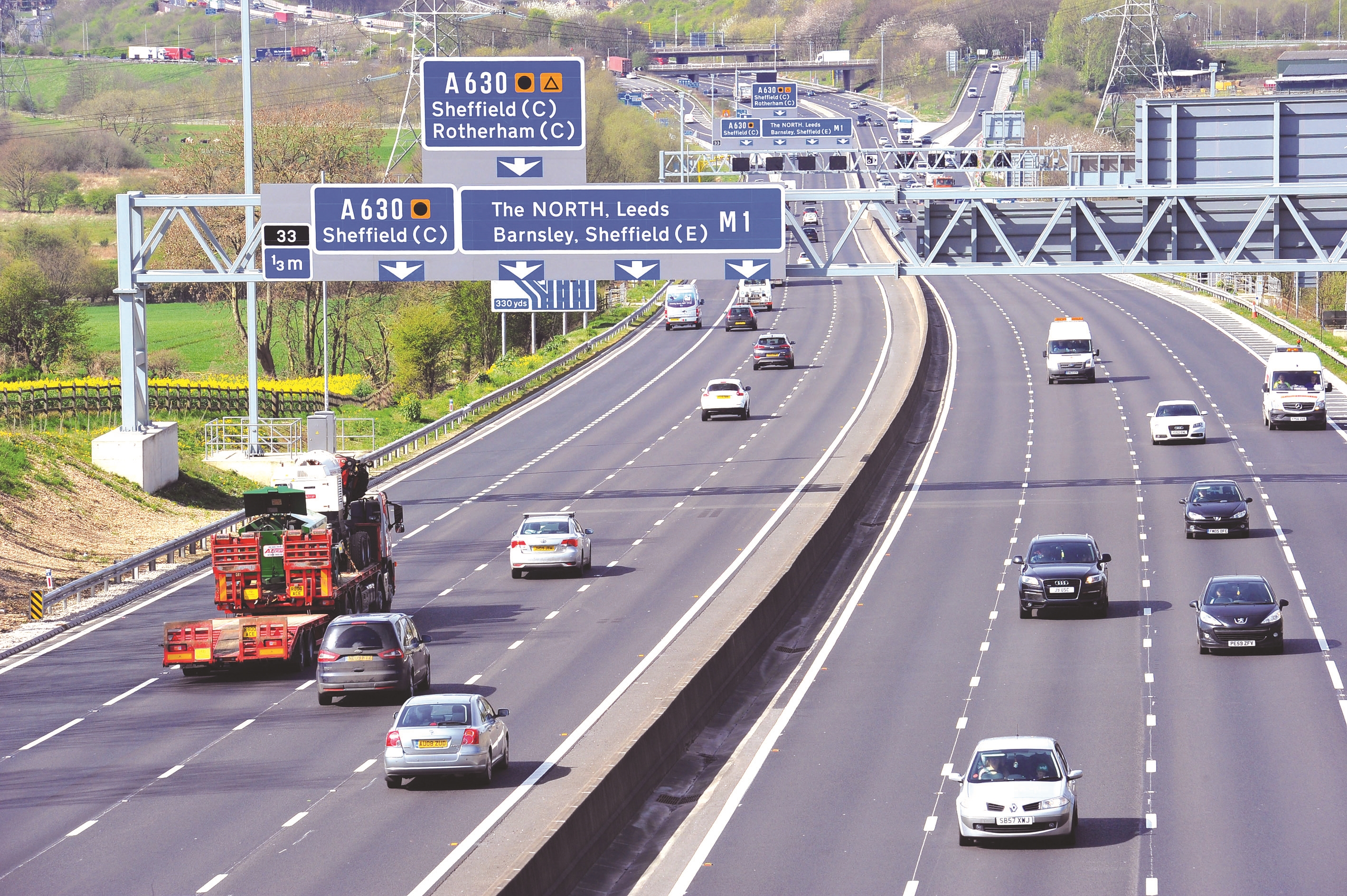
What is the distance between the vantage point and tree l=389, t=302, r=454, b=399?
84438 millimetres

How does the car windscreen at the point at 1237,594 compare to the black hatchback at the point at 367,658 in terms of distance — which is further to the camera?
the car windscreen at the point at 1237,594

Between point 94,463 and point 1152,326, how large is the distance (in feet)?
187

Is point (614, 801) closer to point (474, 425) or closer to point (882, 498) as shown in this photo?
point (882, 498)

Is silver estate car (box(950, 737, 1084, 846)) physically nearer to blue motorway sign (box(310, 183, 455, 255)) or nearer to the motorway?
the motorway

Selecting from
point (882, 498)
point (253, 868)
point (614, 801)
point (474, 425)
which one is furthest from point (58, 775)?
point (474, 425)

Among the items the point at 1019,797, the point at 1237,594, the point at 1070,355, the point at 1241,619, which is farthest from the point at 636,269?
the point at 1070,355

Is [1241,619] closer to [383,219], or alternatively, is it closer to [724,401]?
[383,219]

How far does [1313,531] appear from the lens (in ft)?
140

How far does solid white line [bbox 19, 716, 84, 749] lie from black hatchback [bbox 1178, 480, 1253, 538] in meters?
26.1

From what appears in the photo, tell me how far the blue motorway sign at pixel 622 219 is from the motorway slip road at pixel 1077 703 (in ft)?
28.5

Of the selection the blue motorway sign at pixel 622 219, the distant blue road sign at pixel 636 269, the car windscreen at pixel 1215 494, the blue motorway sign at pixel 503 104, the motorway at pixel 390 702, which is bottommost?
the motorway at pixel 390 702

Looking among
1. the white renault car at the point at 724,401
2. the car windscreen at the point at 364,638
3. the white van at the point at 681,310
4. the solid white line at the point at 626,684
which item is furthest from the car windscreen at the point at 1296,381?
the car windscreen at the point at 364,638

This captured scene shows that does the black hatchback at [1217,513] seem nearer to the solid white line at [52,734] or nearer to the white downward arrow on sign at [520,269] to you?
the white downward arrow on sign at [520,269]

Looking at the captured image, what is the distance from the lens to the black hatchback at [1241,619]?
30.7m
